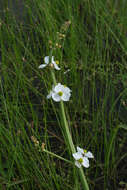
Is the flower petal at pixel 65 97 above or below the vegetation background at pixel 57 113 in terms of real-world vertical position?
above

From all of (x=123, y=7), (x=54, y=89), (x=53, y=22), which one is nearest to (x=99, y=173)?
(x=54, y=89)

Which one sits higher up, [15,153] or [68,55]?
[68,55]

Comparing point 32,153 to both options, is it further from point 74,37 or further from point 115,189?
point 74,37

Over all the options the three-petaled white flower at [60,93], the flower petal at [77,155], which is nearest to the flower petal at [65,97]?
the three-petaled white flower at [60,93]

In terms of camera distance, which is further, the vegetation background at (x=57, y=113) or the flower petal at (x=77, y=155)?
the vegetation background at (x=57, y=113)

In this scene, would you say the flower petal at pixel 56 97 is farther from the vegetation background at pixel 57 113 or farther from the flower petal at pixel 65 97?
the vegetation background at pixel 57 113

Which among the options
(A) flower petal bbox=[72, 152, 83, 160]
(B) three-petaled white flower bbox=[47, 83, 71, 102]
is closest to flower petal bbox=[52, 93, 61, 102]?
(B) three-petaled white flower bbox=[47, 83, 71, 102]

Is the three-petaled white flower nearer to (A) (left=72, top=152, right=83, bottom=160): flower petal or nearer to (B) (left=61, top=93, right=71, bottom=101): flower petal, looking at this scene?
(B) (left=61, top=93, right=71, bottom=101): flower petal

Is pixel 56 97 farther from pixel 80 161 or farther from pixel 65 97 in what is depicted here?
pixel 80 161
